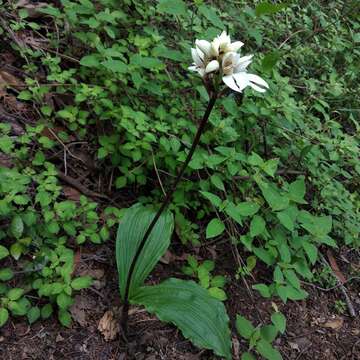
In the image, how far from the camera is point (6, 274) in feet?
5.62

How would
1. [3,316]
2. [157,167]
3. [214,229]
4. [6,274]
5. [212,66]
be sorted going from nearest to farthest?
[212,66] < [3,316] < [6,274] < [214,229] < [157,167]

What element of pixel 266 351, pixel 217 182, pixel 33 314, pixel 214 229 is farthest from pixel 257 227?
pixel 33 314

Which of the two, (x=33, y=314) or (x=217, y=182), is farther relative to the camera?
(x=217, y=182)

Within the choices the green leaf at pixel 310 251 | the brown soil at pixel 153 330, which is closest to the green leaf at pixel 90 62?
the brown soil at pixel 153 330

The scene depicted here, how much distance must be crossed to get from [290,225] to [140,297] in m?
0.75

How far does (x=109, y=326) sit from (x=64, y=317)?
22 cm

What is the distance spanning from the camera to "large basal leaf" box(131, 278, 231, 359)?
1656 mm

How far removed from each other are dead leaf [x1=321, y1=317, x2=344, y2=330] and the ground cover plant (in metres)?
0.08

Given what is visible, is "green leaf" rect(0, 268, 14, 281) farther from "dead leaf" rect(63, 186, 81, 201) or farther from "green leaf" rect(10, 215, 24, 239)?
"dead leaf" rect(63, 186, 81, 201)

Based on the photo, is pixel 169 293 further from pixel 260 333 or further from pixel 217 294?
pixel 260 333

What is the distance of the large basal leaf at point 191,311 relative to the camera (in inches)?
65.2

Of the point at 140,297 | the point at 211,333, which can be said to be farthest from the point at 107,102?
the point at 211,333

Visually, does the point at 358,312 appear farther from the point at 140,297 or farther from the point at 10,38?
the point at 10,38

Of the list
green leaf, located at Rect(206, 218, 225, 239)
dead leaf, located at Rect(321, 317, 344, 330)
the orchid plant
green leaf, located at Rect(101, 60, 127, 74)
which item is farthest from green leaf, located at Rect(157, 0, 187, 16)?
dead leaf, located at Rect(321, 317, 344, 330)
